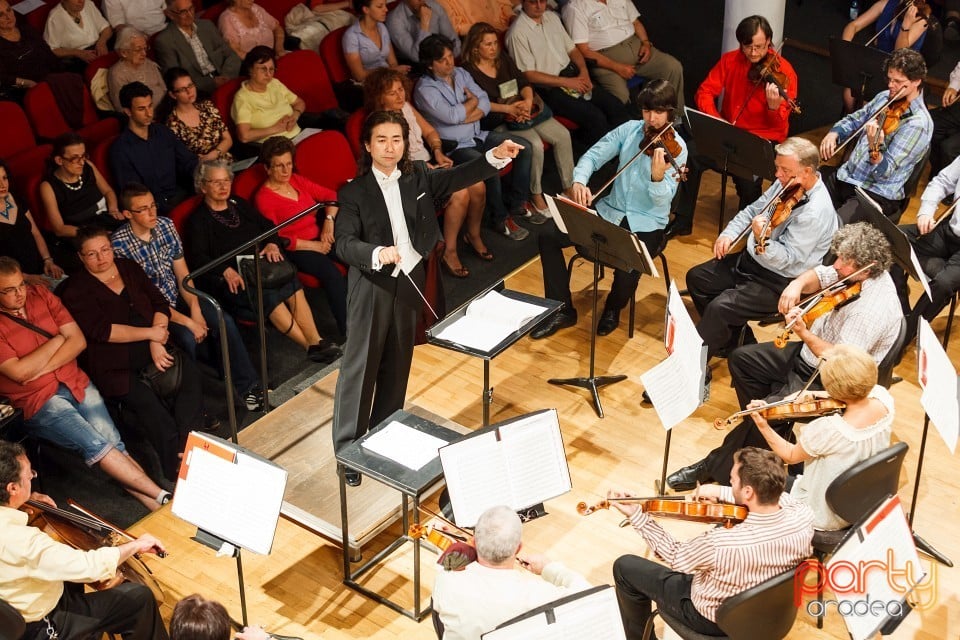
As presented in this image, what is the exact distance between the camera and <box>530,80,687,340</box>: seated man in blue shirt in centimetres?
562

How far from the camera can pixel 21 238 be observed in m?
5.45

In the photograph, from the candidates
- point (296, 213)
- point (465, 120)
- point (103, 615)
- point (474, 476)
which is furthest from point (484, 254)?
point (103, 615)

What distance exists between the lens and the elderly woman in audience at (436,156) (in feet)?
20.7

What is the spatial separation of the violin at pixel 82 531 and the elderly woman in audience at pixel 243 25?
13.2 ft

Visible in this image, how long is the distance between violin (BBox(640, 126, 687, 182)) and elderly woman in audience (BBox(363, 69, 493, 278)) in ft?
3.97

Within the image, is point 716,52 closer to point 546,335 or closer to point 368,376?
point 546,335

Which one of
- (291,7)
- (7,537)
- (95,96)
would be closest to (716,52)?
(291,7)

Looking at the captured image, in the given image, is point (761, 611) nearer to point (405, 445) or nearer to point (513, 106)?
point (405, 445)

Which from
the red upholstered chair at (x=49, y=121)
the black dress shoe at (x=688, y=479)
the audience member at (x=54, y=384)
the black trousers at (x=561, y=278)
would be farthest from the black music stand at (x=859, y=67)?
the audience member at (x=54, y=384)

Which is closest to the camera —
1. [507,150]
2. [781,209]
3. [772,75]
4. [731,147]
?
[507,150]

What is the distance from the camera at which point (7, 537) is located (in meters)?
3.64

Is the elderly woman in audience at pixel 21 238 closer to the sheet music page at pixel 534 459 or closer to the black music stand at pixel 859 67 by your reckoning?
the sheet music page at pixel 534 459

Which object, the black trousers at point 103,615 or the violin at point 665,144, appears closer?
the black trousers at point 103,615

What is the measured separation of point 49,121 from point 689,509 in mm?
4212
